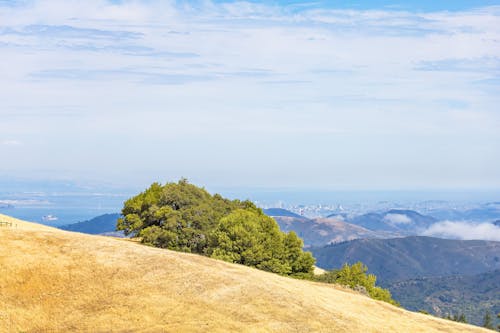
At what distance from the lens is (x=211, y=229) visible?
401ft

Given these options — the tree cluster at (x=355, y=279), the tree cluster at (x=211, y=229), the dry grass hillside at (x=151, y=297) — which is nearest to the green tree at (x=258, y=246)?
the tree cluster at (x=211, y=229)

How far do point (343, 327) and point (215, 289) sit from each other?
14.1 meters

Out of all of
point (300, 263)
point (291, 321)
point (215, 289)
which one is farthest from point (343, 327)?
point (300, 263)

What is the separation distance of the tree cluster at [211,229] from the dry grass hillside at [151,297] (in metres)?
32.8

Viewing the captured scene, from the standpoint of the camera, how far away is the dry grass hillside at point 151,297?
172 ft

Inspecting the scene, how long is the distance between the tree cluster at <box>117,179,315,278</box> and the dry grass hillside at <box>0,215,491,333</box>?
32759mm

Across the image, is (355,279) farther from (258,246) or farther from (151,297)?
(151,297)

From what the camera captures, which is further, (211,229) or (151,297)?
(211,229)

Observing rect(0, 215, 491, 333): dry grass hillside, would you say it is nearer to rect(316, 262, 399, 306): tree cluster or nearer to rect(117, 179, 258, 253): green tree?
rect(117, 179, 258, 253): green tree

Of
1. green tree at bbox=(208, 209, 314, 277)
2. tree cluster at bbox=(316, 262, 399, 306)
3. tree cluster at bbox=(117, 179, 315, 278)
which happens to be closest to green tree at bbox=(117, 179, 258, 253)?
tree cluster at bbox=(117, 179, 315, 278)

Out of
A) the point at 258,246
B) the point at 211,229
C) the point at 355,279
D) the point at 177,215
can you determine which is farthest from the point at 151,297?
the point at 355,279

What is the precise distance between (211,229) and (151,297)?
211ft

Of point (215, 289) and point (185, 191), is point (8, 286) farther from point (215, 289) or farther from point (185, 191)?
point (185, 191)

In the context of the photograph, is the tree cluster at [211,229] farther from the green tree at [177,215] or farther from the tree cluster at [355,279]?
the tree cluster at [355,279]
